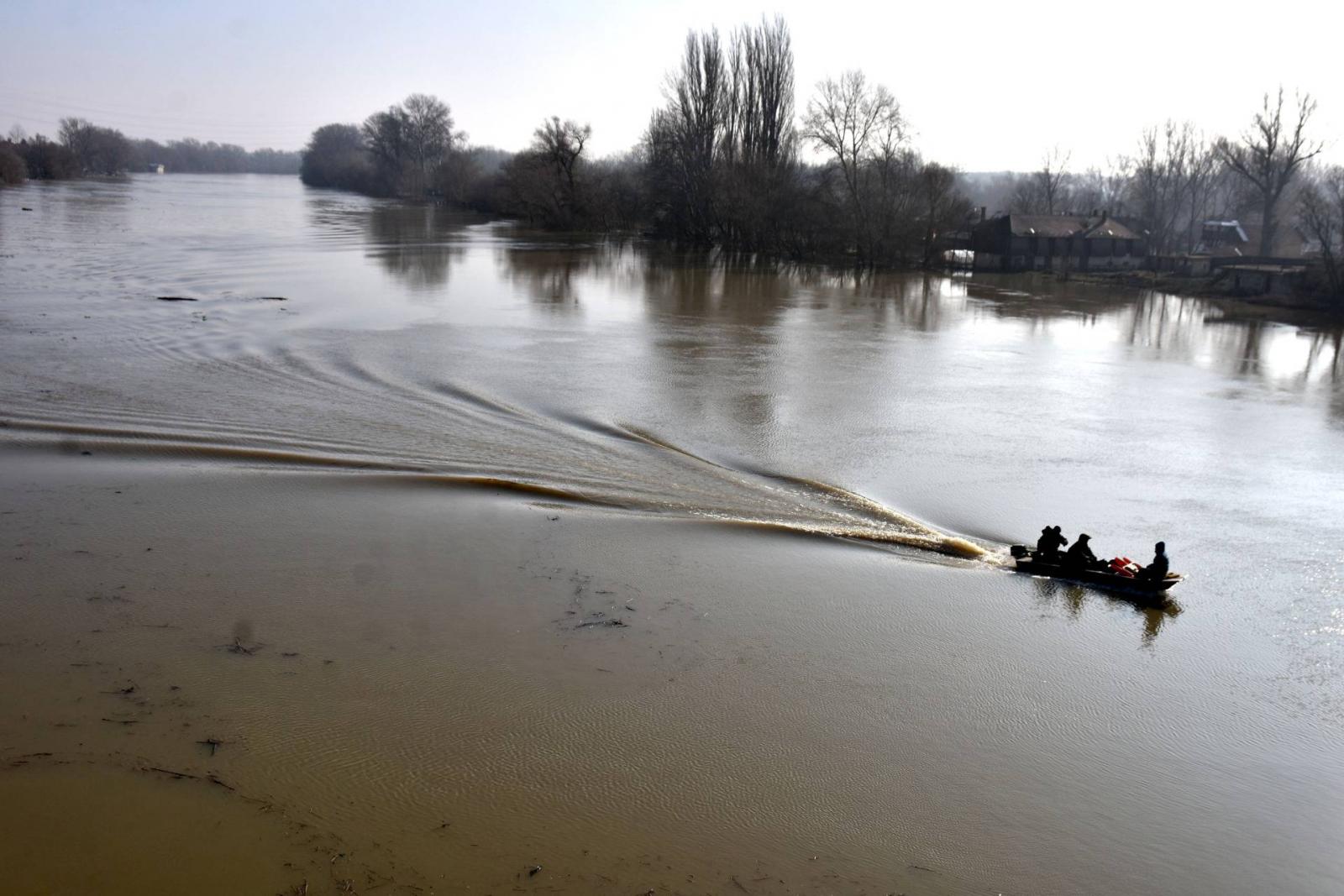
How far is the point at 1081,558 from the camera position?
9.95 m

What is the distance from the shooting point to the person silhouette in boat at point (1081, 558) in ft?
32.6

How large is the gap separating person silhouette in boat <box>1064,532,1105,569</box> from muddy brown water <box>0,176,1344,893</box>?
36 cm

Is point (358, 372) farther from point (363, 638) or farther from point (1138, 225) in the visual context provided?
point (1138, 225)

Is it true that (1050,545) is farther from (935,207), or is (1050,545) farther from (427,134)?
(427,134)

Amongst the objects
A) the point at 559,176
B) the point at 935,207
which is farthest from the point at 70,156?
the point at 935,207

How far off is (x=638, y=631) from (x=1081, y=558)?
186 inches

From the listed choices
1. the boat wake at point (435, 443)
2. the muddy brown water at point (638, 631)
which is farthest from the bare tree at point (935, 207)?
the boat wake at point (435, 443)

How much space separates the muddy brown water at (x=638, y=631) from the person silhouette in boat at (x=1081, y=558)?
0.36 metres

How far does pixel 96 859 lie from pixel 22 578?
4386mm

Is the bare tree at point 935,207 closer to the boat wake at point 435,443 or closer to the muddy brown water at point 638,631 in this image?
the muddy brown water at point 638,631

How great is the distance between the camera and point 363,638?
27.0 feet

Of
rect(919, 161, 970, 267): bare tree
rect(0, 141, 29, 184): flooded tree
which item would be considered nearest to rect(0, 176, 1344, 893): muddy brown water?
rect(919, 161, 970, 267): bare tree

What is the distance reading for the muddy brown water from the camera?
6.01 metres


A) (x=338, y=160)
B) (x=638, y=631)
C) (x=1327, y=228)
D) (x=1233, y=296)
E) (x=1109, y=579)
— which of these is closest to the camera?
(x=638, y=631)
